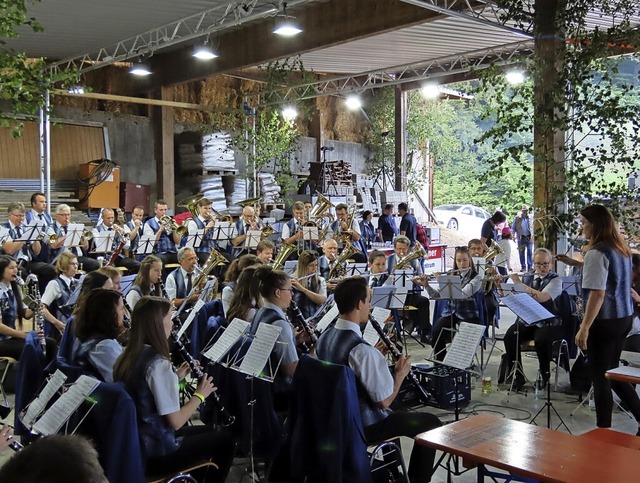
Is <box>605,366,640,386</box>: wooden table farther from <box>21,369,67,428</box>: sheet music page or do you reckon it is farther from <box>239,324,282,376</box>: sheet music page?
<box>21,369,67,428</box>: sheet music page

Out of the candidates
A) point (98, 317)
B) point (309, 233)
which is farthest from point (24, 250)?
point (98, 317)

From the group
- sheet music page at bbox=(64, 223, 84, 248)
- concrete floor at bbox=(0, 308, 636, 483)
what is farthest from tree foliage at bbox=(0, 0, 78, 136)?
sheet music page at bbox=(64, 223, 84, 248)

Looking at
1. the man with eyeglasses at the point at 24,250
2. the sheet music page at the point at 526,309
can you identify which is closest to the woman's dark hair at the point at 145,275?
the sheet music page at the point at 526,309

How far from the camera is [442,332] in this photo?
7449mm

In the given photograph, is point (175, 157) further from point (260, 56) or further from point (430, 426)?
point (430, 426)

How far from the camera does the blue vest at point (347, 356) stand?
380 centimetres

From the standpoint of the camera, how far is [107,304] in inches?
151

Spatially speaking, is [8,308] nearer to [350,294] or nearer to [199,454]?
[199,454]

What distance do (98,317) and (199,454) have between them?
3.01ft

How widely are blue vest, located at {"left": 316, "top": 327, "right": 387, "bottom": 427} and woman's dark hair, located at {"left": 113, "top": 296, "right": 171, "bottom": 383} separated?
0.89 m

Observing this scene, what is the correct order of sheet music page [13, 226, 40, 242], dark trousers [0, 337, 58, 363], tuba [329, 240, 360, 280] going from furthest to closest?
sheet music page [13, 226, 40, 242], tuba [329, 240, 360, 280], dark trousers [0, 337, 58, 363]

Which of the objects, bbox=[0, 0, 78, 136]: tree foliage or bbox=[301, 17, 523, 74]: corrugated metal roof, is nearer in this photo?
bbox=[0, 0, 78, 136]: tree foliage

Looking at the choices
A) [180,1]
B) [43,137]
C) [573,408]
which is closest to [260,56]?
[180,1]

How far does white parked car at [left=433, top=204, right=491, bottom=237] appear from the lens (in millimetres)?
23625
